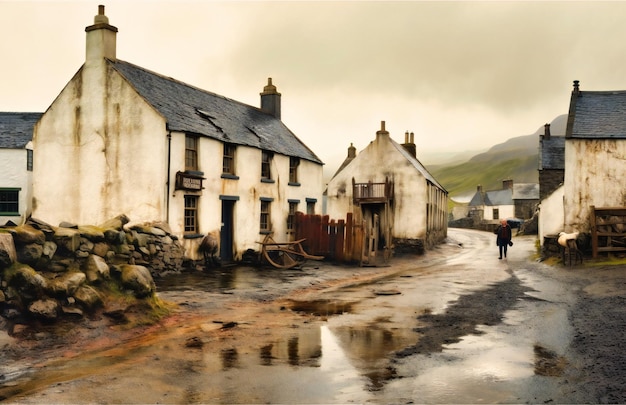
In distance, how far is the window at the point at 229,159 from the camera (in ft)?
79.6

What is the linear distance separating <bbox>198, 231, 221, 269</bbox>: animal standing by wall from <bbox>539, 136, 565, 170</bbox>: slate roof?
35457 mm

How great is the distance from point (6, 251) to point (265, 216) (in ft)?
56.8

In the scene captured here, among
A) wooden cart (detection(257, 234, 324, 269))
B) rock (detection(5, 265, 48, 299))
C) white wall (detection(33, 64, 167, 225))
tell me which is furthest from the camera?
wooden cart (detection(257, 234, 324, 269))

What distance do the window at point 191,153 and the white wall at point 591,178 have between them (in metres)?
16.8

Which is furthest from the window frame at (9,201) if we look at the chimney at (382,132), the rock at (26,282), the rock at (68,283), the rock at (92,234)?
the rock at (26,282)

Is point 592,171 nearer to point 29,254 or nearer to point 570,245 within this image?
point 570,245

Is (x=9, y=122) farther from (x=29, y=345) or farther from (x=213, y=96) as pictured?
(x=29, y=345)

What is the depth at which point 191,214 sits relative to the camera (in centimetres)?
2202

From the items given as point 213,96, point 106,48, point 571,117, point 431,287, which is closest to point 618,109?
point 571,117

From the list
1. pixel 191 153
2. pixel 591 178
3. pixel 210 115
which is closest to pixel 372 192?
pixel 210 115

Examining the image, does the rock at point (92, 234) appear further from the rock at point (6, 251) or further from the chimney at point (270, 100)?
the chimney at point (270, 100)

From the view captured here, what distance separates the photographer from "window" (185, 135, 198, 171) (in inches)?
859

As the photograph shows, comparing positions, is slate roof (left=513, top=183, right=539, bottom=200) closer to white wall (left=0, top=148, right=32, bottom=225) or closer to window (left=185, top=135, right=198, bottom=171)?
white wall (left=0, top=148, right=32, bottom=225)

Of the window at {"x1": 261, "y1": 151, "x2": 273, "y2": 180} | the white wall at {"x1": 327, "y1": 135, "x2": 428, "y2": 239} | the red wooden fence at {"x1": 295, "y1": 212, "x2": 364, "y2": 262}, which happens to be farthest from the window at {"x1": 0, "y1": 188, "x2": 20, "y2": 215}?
the white wall at {"x1": 327, "y1": 135, "x2": 428, "y2": 239}
